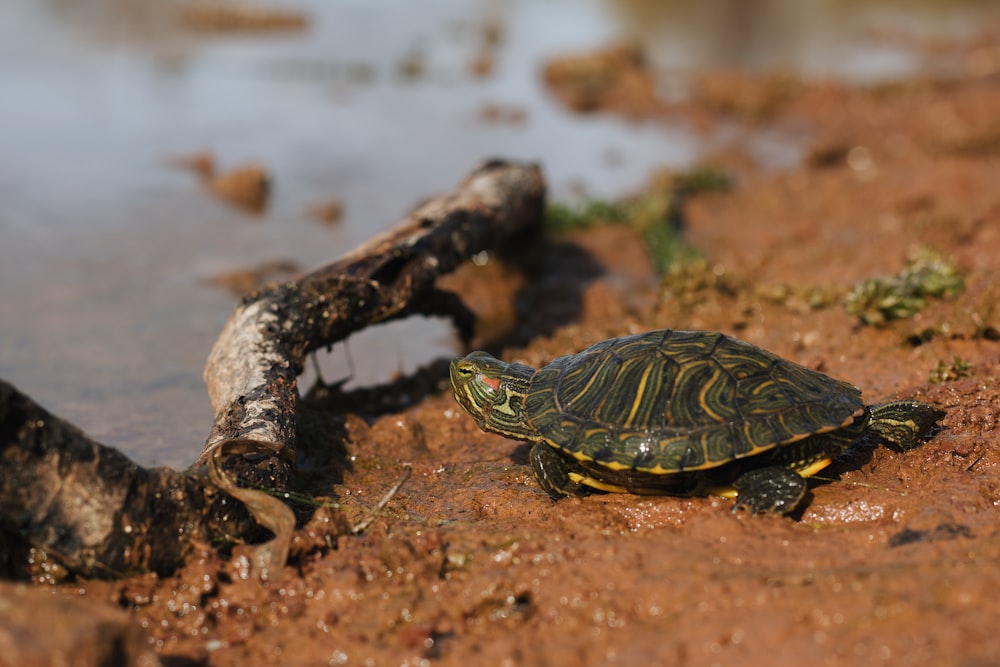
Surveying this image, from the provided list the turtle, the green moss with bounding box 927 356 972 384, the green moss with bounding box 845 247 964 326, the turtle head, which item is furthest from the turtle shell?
the green moss with bounding box 845 247 964 326

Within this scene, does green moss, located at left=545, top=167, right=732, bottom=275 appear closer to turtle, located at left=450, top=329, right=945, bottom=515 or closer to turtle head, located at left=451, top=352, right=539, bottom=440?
turtle head, located at left=451, top=352, right=539, bottom=440

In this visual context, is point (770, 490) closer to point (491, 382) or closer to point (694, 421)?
point (694, 421)

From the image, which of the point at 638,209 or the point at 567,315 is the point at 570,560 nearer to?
the point at 567,315

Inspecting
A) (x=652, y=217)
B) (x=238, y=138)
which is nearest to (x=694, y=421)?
(x=652, y=217)

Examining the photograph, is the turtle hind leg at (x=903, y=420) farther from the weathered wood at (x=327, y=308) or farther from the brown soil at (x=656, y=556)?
the weathered wood at (x=327, y=308)

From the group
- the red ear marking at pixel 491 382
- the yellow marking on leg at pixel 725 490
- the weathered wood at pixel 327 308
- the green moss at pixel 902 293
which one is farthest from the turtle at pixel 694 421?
the green moss at pixel 902 293

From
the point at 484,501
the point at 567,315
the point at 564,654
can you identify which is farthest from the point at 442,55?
the point at 564,654
